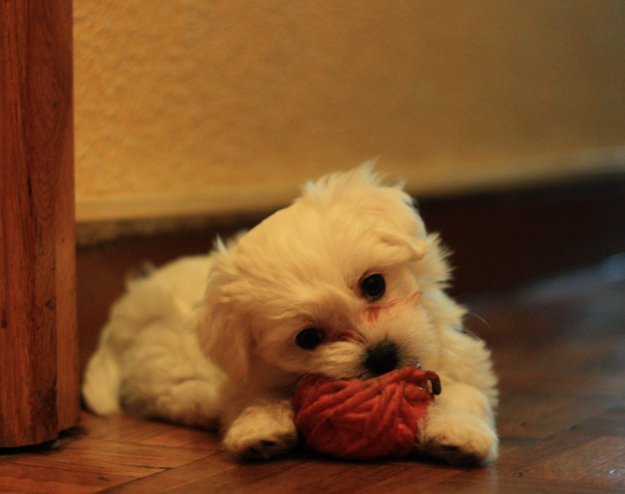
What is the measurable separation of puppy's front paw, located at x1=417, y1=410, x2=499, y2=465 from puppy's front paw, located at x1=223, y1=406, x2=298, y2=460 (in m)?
0.25

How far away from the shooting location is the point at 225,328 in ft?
4.65

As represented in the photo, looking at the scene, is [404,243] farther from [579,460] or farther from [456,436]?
[579,460]

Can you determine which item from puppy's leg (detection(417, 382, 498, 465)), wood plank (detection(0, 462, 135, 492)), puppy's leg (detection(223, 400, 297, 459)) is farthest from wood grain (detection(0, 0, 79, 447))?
puppy's leg (detection(417, 382, 498, 465))

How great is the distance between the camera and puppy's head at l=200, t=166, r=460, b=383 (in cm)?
129

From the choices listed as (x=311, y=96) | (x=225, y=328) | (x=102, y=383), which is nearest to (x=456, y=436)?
(x=225, y=328)

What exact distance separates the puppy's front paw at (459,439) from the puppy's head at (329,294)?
13 centimetres

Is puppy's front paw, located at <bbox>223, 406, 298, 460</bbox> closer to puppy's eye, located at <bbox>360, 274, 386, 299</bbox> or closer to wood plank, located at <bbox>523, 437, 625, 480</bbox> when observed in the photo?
puppy's eye, located at <bbox>360, 274, 386, 299</bbox>

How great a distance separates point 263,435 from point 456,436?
0.35 m

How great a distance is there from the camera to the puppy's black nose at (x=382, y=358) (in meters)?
1.28

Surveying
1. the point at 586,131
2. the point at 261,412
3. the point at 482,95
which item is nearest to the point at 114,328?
the point at 261,412

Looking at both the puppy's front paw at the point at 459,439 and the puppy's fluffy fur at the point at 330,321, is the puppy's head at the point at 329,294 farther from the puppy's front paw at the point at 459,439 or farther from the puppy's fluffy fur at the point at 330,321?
the puppy's front paw at the point at 459,439

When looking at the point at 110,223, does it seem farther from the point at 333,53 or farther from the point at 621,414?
the point at 621,414

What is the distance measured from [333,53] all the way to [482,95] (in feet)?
3.46

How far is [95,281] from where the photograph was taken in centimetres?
218
